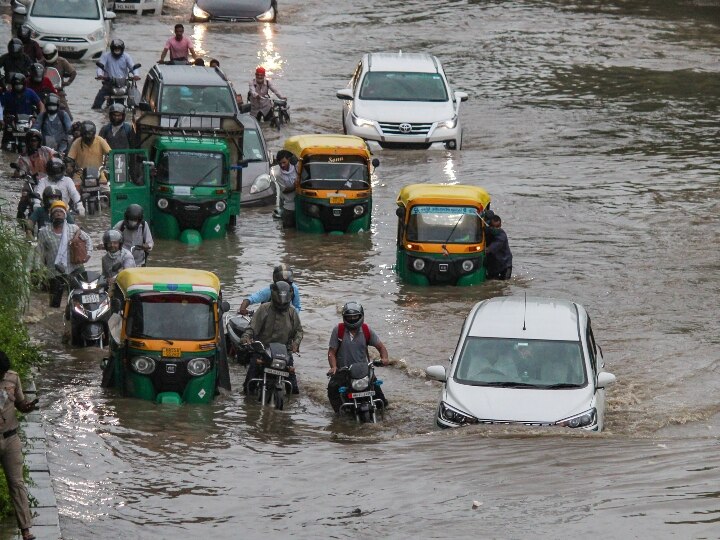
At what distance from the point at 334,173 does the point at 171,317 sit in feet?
35.3

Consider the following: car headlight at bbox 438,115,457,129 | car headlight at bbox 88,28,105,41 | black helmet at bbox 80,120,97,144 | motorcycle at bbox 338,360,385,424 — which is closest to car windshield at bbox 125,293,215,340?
motorcycle at bbox 338,360,385,424

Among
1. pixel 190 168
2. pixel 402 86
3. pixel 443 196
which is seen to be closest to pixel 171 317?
pixel 443 196

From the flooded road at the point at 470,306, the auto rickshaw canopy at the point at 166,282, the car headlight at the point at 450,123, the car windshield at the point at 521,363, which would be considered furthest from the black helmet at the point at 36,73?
the car windshield at the point at 521,363

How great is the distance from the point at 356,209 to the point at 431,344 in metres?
6.67

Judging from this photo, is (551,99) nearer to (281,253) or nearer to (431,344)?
(281,253)

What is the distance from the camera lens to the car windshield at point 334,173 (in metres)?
28.8

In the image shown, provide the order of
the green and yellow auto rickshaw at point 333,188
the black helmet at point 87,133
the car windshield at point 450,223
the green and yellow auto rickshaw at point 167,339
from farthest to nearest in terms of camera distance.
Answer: the green and yellow auto rickshaw at point 333,188, the black helmet at point 87,133, the car windshield at point 450,223, the green and yellow auto rickshaw at point 167,339

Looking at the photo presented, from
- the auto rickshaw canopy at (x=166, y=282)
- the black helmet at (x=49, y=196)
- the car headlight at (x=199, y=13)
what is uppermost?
the car headlight at (x=199, y=13)

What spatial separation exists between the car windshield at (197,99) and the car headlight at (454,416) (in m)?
15.0

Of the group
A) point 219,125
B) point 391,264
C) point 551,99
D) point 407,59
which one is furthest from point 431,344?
point 551,99

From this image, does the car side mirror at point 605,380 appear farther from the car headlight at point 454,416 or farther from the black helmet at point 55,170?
the black helmet at point 55,170

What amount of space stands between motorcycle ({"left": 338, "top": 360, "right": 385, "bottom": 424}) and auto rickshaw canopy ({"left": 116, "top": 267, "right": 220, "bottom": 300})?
1740 millimetres

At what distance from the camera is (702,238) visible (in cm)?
2909

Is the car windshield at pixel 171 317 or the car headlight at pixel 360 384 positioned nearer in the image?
the car headlight at pixel 360 384
